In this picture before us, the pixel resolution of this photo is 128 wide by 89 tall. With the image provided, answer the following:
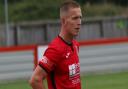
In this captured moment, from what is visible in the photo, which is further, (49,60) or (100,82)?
(100,82)

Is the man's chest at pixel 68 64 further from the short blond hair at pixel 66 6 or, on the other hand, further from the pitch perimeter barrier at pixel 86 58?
the pitch perimeter barrier at pixel 86 58

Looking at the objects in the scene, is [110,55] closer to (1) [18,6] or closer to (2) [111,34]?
(2) [111,34]

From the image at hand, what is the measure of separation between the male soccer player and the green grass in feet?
29.6

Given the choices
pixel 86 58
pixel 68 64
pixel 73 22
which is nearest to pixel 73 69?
pixel 68 64

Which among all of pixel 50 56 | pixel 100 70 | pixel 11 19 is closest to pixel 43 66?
pixel 50 56

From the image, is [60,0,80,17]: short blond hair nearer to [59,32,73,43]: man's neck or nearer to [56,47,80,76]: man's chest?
[59,32,73,43]: man's neck

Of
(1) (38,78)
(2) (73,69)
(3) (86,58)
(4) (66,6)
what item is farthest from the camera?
(3) (86,58)

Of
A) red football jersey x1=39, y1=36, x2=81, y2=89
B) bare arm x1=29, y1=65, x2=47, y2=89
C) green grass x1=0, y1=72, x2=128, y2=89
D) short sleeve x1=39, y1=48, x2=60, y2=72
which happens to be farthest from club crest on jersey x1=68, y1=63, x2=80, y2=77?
green grass x1=0, y1=72, x2=128, y2=89

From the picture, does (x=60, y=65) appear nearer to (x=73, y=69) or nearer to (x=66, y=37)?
(x=73, y=69)

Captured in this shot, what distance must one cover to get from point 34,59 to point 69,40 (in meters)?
11.9

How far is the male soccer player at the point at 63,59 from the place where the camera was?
5531mm

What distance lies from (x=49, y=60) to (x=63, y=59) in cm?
19

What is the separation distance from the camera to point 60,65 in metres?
5.65

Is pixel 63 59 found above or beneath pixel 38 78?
above
